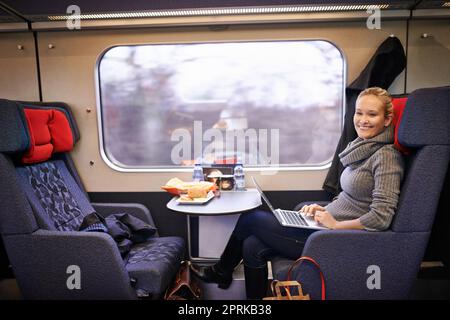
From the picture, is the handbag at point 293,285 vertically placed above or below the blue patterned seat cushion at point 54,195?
below

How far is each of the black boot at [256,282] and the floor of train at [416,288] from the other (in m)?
0.33

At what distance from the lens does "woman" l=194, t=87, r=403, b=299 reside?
4.92 ft

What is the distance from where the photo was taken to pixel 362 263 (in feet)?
5.06

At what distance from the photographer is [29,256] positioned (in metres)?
1.64

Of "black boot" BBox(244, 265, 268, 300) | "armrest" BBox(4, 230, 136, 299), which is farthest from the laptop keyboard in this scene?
"armrest" BBox(4, 230, 136, 299)

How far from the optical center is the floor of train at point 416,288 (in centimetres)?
219

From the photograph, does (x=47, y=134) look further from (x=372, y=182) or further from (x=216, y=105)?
(x=372, y=182)

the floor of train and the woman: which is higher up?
the woman

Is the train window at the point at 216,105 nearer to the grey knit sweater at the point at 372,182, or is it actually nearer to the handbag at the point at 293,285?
the grey knit sweater at the point at 372,182

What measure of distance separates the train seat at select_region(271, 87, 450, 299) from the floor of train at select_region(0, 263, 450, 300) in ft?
2.23

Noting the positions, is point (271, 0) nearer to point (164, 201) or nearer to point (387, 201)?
point (387, 201)

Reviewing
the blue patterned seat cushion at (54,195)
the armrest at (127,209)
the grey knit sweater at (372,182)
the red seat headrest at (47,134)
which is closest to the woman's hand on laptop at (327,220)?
the grey knit sweater at (372,182)

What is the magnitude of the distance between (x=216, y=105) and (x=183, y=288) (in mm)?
1418

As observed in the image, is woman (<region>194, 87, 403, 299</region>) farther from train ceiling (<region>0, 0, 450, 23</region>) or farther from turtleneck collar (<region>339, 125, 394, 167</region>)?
train ceiling (<region>0, 0, 450, 23</region>)
